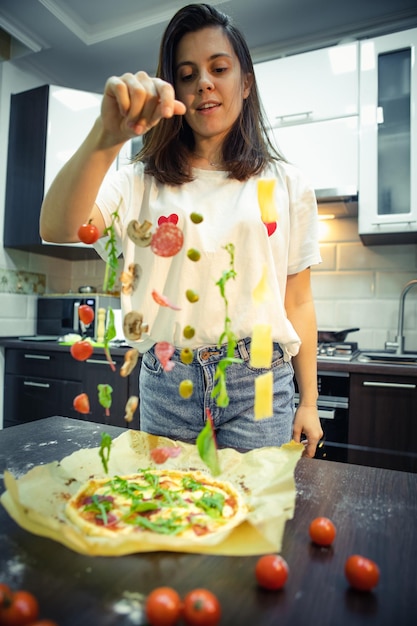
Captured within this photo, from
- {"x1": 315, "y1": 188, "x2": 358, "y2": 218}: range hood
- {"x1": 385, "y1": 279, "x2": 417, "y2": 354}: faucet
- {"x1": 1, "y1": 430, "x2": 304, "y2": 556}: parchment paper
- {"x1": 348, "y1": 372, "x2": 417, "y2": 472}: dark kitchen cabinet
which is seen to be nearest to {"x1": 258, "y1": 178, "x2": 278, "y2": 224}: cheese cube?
{"x1": 1, "y1": 430, "x2": 304, "y2": 556}: parchment paper

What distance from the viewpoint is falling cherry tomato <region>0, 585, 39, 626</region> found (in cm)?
37

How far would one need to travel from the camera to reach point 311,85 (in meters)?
2.19

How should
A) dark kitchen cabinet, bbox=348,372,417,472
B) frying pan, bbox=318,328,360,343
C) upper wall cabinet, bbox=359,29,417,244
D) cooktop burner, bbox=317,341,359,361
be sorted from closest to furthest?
dark kitchen cabinet, bbox=348,372,417,472
cooktop burner, bbox=317,341,359,361
upper wall cabinet, bbox=359,29,417,244
frying pan, bbox=318,328,360,343

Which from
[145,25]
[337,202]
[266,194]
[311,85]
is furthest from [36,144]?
[266,194]

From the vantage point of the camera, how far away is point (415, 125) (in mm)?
2016

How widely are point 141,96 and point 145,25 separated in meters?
2.23

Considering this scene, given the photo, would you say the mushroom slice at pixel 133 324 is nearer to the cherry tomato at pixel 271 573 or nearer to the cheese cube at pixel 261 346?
the cheese cube at pixel 261 346

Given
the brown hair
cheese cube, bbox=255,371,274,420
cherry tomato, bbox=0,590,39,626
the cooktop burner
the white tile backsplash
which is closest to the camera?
cherry tomato, bbox=0,590,39,626

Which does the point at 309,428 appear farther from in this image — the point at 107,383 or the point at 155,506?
the point at 107,383

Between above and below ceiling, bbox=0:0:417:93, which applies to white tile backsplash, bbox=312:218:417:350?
below

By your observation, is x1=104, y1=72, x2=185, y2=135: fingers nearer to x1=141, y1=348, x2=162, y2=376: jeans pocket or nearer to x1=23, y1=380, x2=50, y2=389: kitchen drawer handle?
x1=141, y1=348, x2=162, y2=376: jeans pocket

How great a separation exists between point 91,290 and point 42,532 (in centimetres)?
250

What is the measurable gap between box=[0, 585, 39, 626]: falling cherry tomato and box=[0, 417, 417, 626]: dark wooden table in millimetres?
18

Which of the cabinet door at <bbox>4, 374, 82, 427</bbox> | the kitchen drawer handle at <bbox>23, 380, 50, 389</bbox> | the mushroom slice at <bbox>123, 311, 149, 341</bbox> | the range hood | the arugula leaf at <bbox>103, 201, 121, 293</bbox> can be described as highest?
the range hood
